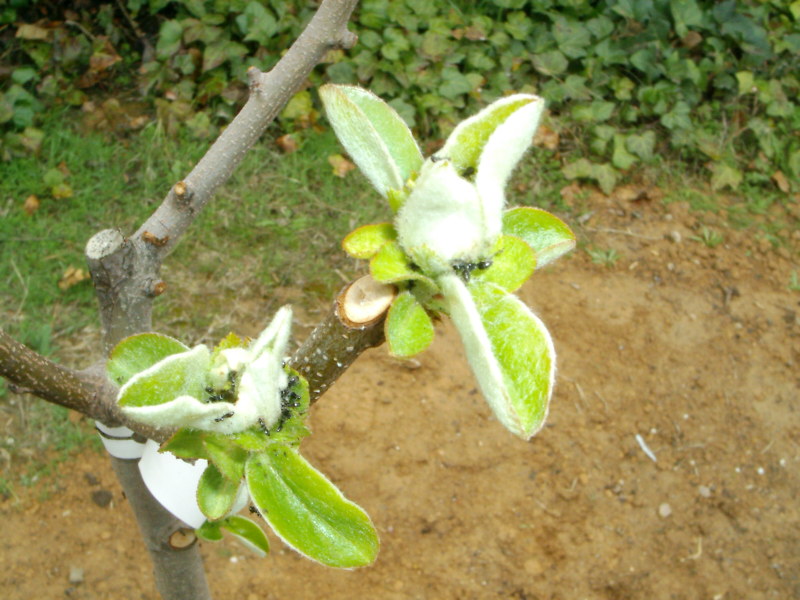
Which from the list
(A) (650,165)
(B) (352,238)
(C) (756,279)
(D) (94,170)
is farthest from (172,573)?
(A) (650,165)

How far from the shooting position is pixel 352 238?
74 centimetres

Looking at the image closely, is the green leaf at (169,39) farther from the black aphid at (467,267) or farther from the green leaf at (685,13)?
the black aphid at (467,267)

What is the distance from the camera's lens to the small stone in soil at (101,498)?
2.23 meters

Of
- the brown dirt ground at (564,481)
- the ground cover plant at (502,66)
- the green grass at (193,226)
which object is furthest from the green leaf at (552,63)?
the brown dirt ground at (564,481)

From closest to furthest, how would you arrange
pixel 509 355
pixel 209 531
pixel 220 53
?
pixel 509 355, pixel 209 531, pixel 220 53

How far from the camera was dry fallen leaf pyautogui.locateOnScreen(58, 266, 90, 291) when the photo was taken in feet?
8.85

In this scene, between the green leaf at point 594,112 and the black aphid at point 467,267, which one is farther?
the green leaf at point 594,112

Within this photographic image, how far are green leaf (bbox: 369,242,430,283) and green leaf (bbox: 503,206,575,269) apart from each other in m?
0.12

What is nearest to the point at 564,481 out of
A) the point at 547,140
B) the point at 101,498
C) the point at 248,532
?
the point at 101,498

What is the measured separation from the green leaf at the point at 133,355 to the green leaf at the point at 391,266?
228mm

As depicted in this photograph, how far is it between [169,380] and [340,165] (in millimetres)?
2507

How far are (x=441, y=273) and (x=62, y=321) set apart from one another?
223 cm

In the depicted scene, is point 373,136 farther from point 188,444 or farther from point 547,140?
point 547,140

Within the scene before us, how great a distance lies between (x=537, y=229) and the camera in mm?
790
